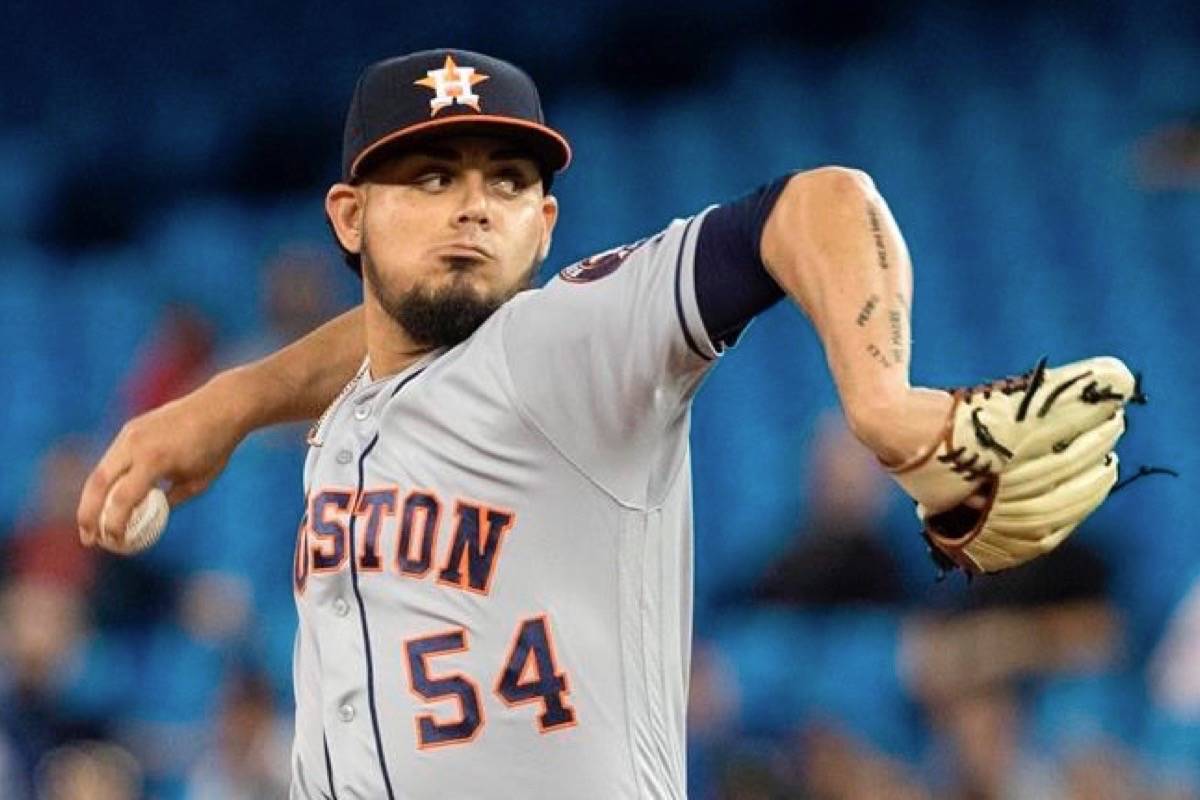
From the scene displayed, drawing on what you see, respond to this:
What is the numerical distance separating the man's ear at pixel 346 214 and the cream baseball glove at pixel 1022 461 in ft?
3.07

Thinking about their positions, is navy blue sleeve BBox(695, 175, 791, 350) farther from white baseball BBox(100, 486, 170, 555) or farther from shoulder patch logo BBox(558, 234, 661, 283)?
white baseball BBox(100, 486, 170, 555)

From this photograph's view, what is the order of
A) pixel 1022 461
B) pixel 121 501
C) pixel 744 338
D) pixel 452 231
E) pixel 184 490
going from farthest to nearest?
1. pixel 744 338
2. pixel 184 490
3. pixel 121 501
4. pixel 452 231
5. pixel 1022 461

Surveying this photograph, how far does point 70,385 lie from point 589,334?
17.9 ft

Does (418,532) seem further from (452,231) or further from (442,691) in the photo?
(452,231)

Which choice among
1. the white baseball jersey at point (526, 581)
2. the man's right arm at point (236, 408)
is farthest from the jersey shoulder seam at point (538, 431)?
the man's right arm at point (236, 408)

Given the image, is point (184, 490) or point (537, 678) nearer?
point (537, 678)

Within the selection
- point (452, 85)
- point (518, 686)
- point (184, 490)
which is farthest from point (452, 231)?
point (184, 490)

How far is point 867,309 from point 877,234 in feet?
0.26

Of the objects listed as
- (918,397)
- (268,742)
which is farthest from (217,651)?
(918,397)

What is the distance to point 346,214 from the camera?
8.47 ft

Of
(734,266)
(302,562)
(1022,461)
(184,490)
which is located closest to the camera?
(1022,461)

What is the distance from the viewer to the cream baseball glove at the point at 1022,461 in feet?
5.89

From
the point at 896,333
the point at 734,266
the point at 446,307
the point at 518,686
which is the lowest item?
the point at 518,686

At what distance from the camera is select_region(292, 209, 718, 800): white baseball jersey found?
221 cm
